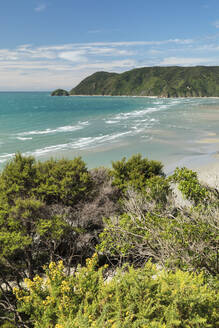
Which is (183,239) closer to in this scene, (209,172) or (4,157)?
(209,172)

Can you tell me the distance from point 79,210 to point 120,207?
9.68 ft

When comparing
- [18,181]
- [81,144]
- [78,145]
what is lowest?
[18,181]

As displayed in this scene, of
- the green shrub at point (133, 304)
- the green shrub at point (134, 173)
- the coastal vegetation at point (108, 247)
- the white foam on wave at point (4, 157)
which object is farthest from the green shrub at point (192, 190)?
the white foam on wave at point (4, 157)

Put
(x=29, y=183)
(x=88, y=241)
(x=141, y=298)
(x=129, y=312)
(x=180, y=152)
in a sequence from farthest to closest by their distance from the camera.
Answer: (x=180, y=152)
(x=29, y=183)
(x=88, y=241)
(x=141, y=298)
(x=129, y=312)

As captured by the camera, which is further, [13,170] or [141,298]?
[13,170]

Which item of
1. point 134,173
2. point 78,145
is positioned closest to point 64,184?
point 134,173

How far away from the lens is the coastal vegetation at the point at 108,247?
7.57 meters

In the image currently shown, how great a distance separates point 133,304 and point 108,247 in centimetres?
565

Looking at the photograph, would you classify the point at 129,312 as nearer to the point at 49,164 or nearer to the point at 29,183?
the point at 29,183

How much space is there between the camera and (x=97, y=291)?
8711mm

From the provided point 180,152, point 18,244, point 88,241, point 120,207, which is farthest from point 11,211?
point 180,152

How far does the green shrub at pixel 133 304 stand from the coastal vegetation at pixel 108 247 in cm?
3

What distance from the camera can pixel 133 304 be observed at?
7363 millimetres

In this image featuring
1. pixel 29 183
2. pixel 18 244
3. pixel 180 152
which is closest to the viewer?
pixel 18 244
